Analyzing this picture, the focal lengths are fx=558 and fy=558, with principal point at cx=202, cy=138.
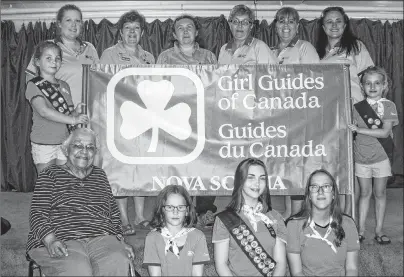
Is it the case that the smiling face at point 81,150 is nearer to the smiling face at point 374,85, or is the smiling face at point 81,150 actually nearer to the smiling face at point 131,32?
the smiling face at point 131,32

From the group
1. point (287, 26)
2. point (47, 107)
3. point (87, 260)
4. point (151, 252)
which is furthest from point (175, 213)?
point (287, 26)

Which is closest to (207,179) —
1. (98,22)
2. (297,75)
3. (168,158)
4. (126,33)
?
(168,158)

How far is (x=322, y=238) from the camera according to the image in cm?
324

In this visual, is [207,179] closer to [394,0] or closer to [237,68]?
[237,68]

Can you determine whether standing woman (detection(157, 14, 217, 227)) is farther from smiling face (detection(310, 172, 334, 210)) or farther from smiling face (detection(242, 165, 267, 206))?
smiling face (detection(310, 172, 334, 210))

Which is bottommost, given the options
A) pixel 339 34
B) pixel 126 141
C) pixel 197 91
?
pixel 126 141

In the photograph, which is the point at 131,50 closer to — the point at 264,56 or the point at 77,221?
the point at 264,56

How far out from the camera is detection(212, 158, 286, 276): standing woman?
3195 millimetres

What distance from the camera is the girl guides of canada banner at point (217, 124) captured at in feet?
13.3

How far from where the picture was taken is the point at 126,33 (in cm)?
449

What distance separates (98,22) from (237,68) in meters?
2.84

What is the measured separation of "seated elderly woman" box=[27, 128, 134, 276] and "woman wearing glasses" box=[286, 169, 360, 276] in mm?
975

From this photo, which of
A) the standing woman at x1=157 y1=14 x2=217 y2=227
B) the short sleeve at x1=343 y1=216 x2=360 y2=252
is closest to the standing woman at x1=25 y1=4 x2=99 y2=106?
the standing woman at x1=157 y1=14 x2=217 y2=227

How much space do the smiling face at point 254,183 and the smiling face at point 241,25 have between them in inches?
60.9
